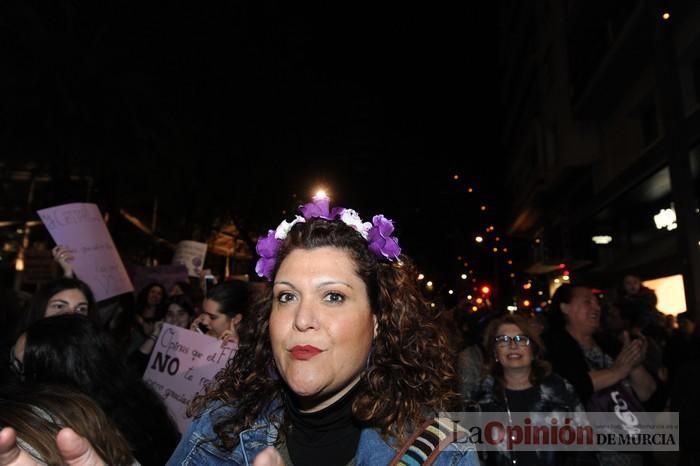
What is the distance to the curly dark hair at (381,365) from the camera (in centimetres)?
185

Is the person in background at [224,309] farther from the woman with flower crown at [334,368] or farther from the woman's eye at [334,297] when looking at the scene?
the woman's eye at [334,297]

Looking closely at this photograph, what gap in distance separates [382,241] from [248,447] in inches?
38.0

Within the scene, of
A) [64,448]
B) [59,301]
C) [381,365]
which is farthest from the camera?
[59,301]

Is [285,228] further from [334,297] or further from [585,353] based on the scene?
[585,353]

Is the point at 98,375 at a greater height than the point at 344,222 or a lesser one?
lesser

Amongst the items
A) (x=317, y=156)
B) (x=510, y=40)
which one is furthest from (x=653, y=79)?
(x=510, y=40)

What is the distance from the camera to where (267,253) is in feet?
6.86

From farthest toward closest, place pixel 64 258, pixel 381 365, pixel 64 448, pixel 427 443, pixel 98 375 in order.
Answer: pixel 64 258, pixel 98 375, pixel 381 365, pixel 427 443, pixel 64 448

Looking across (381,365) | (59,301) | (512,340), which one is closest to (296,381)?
(381,365)

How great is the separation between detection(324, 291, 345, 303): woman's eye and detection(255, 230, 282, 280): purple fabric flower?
0.38m

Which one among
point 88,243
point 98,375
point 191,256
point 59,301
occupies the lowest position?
point 98,375

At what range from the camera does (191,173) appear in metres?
11.6

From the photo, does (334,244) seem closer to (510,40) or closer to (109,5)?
(109,5)

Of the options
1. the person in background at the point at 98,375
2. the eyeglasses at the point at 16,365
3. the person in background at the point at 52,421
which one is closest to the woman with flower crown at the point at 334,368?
the person in background at the point at 52,421
